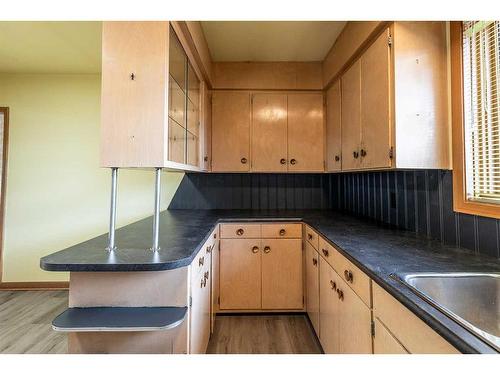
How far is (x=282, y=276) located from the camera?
2.35m

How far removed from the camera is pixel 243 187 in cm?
296

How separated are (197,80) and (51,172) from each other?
7.11 ft

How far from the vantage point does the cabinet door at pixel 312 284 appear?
1919mm

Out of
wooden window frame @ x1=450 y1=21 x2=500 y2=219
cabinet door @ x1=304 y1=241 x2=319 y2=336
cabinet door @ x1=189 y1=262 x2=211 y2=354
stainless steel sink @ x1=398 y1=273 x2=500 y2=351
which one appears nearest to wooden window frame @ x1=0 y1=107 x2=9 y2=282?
cabinet door @ x1=189 y1=262 x2=211 y2=354

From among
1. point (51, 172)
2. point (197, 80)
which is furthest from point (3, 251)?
point (197, 80)

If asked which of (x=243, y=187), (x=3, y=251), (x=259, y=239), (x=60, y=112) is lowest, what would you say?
(x=3, y=251)

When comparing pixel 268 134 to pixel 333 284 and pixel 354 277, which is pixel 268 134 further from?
pixel 354 277

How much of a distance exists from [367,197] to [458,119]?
1.09 m

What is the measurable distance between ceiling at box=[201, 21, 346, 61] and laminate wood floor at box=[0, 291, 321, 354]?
8.04 feet

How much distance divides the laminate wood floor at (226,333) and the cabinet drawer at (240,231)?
0.75m

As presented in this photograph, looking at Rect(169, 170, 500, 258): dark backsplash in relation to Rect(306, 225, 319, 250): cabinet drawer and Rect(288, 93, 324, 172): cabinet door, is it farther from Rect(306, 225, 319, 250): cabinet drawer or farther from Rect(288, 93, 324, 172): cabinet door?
Rect(306, 225, 319, 250): cabinet drawer

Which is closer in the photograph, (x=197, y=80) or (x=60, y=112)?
(x=197, y=80)

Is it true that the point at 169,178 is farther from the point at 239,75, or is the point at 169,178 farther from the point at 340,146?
the point at 340,146

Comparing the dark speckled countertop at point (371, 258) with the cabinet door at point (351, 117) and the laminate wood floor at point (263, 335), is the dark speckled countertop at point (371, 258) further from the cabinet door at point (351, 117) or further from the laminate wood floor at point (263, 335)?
the laminate wood floor at point (263, 335)
